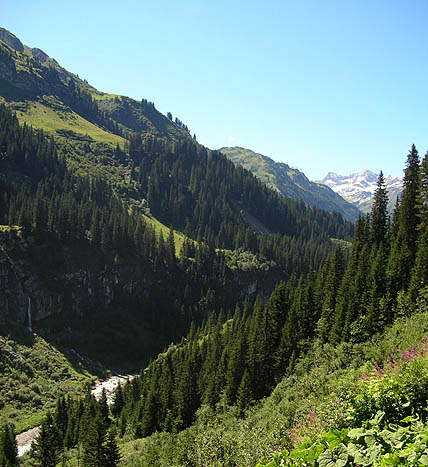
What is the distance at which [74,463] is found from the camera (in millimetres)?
63312

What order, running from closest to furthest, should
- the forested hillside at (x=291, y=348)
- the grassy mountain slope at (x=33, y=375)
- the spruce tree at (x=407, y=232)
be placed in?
the forested hillside at (x=291, y=348), the spruce tree at (x=407, y=232), the grassy mountain slope at (x=33, y=375)

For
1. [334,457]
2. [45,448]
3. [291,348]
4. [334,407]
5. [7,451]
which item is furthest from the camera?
[291,348]

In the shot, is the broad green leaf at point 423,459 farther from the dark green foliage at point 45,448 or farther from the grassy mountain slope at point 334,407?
the dark green foliage at point 45,448

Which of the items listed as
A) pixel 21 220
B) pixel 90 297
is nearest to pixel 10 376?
pixel 90 297

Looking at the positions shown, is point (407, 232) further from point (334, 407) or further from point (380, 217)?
point (334, 407)

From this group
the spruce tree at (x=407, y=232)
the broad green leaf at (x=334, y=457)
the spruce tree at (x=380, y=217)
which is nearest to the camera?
the broad green leaf at (x=334, y=457)

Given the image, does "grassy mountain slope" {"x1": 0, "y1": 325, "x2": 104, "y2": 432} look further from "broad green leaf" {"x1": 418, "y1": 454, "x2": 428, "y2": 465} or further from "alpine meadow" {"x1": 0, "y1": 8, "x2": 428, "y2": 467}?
"broad green leaf" {"x1": 418, "y1": 454, "x2": 428, "y2": 465}

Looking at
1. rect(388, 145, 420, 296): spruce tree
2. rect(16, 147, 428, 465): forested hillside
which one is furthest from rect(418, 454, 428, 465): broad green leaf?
rect(388, 145, 420, 296): spruce tree

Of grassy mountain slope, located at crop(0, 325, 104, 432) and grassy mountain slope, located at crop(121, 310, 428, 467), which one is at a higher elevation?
grassy mountain slope, located at crop(121, 310, 428, 467)

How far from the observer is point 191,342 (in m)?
113

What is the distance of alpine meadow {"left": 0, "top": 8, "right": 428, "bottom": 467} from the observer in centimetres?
1747

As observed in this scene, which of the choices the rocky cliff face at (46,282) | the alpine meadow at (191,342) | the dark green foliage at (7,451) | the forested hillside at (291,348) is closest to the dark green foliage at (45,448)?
the alpine meadow at (191,342)

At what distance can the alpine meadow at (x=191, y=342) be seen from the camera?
57.3ft

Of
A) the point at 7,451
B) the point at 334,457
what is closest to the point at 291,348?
the point at 7,451
